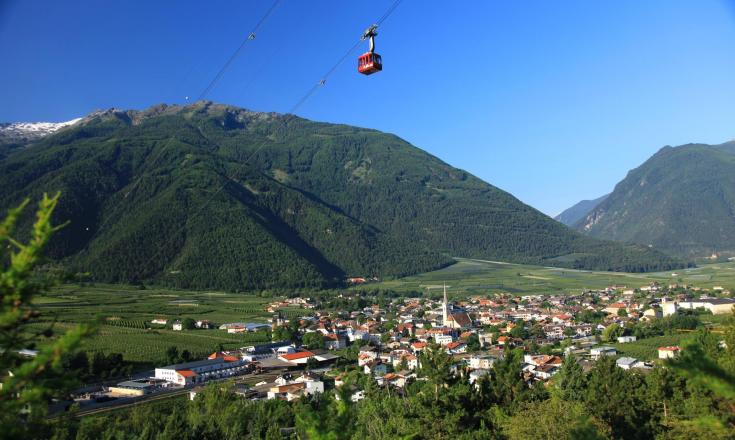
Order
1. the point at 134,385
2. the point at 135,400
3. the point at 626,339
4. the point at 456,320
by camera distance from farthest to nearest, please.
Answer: the point at 456,320 → the point at 626,339 → the point at 134,385 → the point at 135,400

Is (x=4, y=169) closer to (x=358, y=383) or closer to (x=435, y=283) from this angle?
(x=435, y=283)

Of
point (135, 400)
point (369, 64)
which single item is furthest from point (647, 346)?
point (369, 64)

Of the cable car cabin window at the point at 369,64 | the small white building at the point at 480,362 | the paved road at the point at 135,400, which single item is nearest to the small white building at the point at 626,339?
the small white building at the point at 480,362

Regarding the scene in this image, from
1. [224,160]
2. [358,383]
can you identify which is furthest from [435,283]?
[358,383]

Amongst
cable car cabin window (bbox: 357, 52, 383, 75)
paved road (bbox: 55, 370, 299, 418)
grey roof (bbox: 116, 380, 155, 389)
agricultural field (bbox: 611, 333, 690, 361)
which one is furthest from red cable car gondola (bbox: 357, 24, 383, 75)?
agricultural field (bbox: 611, 333, 690, 361)

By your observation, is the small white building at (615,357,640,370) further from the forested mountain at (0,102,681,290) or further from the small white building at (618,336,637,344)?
the forested mountain at (0,102,681,290)

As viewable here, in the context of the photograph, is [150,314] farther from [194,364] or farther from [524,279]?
[524,279]

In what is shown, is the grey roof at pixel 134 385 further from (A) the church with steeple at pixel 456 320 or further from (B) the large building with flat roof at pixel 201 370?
(A) the church with steeple at pixel 456 320
